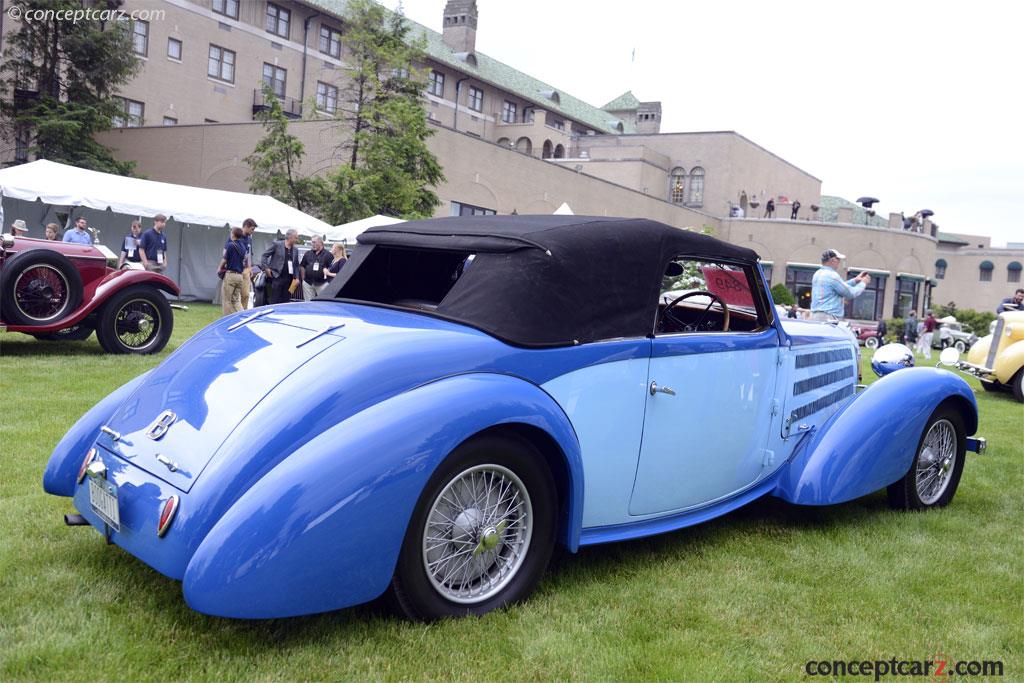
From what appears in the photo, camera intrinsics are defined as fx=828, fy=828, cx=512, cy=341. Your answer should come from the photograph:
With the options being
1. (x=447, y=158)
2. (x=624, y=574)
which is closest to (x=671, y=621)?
(x=624, y=574)

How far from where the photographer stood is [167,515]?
2764 millimetres

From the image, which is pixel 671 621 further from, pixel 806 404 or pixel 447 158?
pixel 447 158

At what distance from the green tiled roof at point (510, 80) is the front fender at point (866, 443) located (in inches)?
1746

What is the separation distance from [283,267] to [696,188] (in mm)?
46044

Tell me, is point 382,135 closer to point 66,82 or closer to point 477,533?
point 66,82

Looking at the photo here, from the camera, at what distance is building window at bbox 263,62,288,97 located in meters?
42.4

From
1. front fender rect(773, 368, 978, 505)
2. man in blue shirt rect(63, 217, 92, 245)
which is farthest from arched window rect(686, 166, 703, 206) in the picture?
front fender rect(773, 368, 978, 505)

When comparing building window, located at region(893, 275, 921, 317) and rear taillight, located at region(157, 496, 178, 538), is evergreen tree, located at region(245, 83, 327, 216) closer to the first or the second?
rear taillight, located at region(157, 496, 178, 538)

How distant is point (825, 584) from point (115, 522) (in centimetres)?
306

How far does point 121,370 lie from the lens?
350 inches

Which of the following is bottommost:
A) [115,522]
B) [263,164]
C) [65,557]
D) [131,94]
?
[65,557]

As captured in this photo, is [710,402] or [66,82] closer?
[710,402]

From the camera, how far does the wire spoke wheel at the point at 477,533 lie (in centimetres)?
312

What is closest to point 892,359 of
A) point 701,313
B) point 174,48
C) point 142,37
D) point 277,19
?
point 701,313
